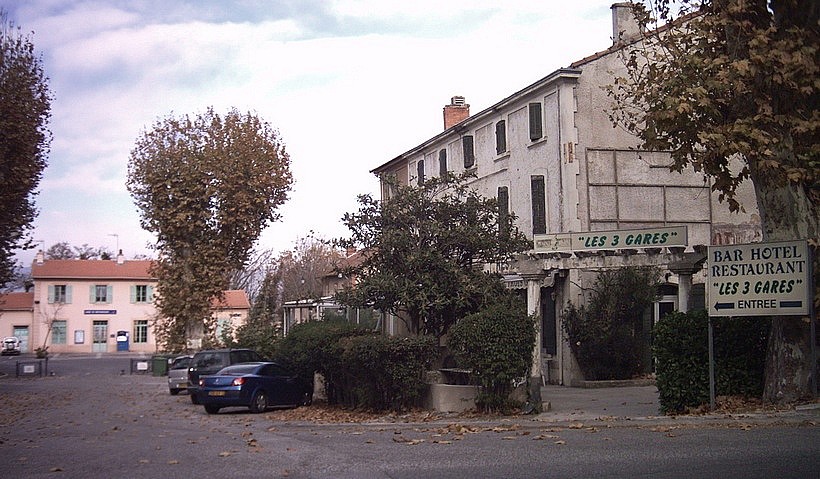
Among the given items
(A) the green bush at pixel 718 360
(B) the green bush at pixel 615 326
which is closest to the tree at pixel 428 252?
(B) the green bush at pixel 615 326

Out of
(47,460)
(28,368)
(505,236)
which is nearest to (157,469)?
(47,460)

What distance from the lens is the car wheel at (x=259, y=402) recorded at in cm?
2362

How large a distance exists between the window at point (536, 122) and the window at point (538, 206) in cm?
129

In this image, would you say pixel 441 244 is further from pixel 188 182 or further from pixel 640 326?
pixel 188 182

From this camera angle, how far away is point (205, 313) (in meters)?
43.2

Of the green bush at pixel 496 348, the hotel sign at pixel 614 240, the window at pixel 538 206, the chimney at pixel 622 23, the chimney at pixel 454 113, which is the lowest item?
the green bush at pixel 496 348

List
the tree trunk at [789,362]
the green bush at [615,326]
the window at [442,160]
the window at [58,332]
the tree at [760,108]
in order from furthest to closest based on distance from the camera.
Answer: the window at [58,332]
the window at [442,160]
the green bush at [615,326]
the tree trunk at [789,362]
the tree at [760,108]

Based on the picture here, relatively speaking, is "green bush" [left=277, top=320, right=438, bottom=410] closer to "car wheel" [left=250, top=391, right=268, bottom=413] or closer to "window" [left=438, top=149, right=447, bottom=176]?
"car wheel" [left=250, top=391, right=268, bottom=413]

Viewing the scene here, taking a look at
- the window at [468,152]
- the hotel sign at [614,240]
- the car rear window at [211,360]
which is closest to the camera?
the hotel sign at [614,240]

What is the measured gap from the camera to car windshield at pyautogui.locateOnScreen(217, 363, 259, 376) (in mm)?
23719

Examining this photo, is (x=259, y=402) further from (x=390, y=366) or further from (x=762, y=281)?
(x=762, y=281)

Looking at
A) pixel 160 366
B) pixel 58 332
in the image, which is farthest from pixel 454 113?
pixel 58 332

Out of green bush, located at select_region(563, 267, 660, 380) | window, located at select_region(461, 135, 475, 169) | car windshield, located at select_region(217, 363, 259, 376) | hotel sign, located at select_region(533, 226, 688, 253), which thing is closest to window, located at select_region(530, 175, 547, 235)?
green bush, located at select_region(563, 267, 660, 380)

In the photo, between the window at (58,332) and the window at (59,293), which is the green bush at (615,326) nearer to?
the window at (59,293)
